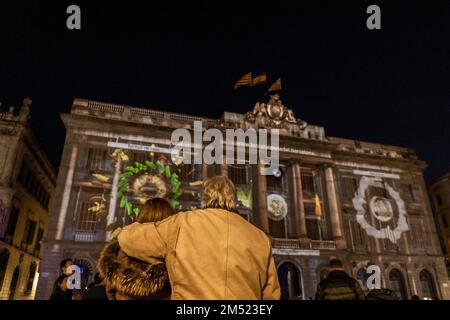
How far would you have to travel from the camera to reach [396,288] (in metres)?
24.6

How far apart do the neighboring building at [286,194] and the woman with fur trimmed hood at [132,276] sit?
59.7 feet

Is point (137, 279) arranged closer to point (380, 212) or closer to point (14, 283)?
point (14, 283)

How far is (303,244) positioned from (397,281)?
363 inches

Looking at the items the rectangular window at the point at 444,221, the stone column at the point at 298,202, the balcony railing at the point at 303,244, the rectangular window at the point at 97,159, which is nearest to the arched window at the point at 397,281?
the balcony railing at the point at 303,244

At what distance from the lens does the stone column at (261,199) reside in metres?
22.8

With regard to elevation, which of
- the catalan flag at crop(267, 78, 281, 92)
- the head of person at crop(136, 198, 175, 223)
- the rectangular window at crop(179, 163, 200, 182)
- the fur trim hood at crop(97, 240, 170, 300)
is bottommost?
the fur trim hood at crop(97, 240, 170, 300)

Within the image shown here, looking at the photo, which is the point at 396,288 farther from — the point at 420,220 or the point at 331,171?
the point at 331,171

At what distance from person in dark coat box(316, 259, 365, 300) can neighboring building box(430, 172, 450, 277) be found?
39.3m

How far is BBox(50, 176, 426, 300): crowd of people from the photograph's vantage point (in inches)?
81.7

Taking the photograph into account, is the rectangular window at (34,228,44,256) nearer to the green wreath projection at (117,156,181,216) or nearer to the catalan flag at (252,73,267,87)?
the green wreath projection at (117,156,181,216)

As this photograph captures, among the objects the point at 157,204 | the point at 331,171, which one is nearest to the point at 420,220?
the point at 331,171

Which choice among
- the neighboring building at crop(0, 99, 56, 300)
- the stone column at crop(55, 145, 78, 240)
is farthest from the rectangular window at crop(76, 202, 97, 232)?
the neighboring building at crop(0, 99, 56, 300)

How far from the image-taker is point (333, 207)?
24.7 metres
